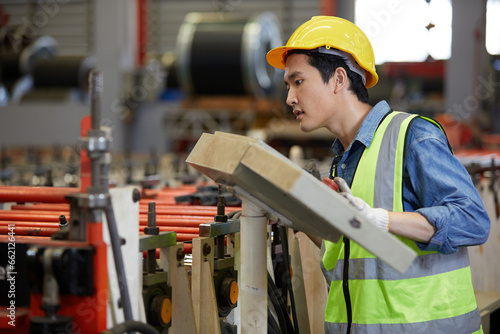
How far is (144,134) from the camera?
41.1 ft

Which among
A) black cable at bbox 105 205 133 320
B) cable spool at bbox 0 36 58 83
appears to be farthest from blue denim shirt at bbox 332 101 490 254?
cable spool at bbox 0 36 58 83

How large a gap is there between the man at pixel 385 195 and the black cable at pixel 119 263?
574mm

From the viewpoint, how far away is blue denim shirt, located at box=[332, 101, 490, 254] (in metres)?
1.79

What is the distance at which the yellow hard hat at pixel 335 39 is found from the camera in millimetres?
2061

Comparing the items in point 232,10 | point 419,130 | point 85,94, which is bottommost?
point 419,130

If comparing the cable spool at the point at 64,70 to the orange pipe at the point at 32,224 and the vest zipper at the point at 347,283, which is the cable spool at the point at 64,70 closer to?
the orange pipe at the point at 32,224

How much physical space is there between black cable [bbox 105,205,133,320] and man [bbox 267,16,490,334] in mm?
574

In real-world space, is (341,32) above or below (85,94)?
below

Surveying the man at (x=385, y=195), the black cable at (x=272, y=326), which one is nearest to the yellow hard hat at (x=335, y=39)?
the man at (x=385, y=195)

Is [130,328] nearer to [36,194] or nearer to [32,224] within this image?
[36,194]

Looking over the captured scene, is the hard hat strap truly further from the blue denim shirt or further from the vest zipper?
the vest zipper

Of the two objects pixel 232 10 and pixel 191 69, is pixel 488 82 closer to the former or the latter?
pixel 191 69

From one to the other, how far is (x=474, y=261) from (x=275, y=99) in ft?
25.2

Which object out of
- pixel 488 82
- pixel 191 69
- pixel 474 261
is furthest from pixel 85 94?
pixel 474 261
